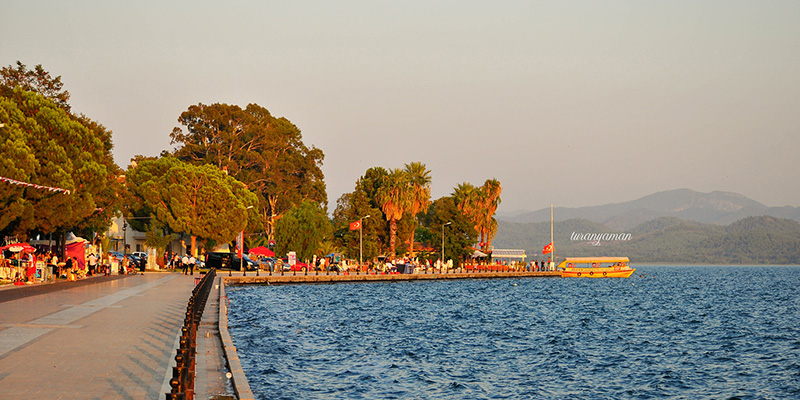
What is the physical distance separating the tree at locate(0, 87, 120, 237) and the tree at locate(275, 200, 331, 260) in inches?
1260

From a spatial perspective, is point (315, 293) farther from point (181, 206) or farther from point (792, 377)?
point (792, 377)

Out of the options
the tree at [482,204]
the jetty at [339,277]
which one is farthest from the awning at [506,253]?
the jetty at [339,277]

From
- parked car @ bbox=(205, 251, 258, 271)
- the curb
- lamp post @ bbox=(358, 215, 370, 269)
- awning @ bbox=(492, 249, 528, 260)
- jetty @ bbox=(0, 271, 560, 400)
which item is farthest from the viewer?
awning @ bbox=(492, 249, 528, 260)

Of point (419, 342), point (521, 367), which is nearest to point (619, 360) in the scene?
point (521, 367)

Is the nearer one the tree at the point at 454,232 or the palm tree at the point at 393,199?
A: the palm tree at the point at 393,199

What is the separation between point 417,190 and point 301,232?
16462 millimetres

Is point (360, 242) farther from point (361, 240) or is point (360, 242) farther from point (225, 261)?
point (225, 261)

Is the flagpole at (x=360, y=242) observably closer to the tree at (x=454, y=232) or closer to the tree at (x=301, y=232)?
the tree at (x=301, y=232)

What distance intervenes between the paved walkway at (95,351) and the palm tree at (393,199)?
6287cm

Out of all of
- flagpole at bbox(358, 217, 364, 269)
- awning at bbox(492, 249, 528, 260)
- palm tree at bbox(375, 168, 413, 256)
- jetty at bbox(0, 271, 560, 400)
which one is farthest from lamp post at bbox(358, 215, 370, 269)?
jetty at bbox(0, 271, 560, 400)

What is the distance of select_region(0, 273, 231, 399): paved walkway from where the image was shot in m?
12.0

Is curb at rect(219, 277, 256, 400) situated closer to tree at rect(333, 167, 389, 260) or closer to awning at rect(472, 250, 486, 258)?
tree at rect(333, 167, 389, 260)

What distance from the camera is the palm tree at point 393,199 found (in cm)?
9056

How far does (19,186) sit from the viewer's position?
148 ft
